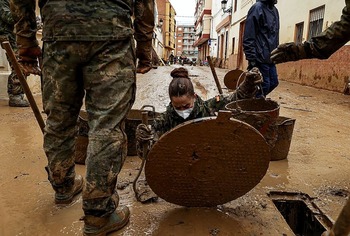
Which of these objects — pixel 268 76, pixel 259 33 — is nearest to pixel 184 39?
pixel 259 33

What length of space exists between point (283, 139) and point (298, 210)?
765 millimetres

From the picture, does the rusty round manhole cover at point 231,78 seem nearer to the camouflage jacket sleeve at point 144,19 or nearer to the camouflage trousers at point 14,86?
the camouflage jacket sleeve at point 144,19

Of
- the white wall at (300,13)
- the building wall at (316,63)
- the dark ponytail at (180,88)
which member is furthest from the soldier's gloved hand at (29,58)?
the white wall at (300,13)

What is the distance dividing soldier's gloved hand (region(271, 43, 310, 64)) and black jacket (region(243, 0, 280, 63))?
1394 millimetres

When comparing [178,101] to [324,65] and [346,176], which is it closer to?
[346,176]

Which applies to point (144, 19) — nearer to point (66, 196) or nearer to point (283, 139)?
point (66, 196)

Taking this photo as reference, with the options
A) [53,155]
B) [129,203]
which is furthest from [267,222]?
[53,155]

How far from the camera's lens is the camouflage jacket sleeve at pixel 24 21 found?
64.8 inches

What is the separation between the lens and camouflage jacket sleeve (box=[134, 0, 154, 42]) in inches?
69.5

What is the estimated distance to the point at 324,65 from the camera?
866 cm

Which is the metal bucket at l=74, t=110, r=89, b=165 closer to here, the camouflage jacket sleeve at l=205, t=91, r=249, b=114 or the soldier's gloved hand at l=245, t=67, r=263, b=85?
the camouflage jacket sleeve at l=205, t=91, r=249, b=114

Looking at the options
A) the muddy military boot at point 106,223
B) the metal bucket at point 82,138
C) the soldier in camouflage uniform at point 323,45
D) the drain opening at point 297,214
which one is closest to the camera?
the muddy military boot at point 106,223

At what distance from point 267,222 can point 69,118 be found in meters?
1.27

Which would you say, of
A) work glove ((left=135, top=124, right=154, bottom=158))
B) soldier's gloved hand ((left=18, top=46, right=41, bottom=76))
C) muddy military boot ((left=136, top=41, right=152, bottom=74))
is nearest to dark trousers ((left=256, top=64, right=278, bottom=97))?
muddy military boot ((left=136, top=41, right=152, bottom=74))
